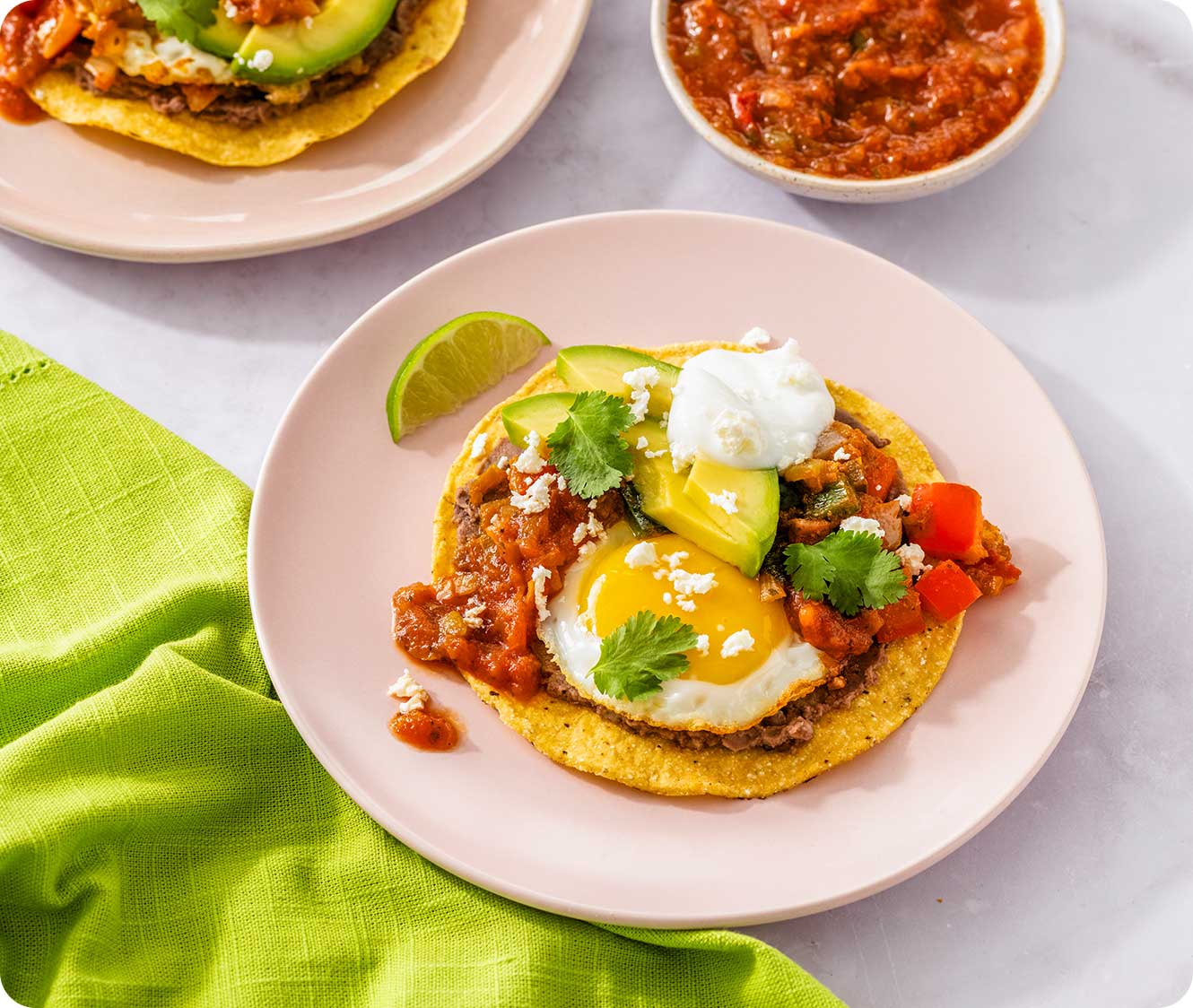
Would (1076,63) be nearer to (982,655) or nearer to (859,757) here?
(982,655)

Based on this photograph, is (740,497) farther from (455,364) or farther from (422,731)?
(422,731)

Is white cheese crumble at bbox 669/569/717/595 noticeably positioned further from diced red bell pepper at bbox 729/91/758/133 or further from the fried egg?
diced red bell pepper at bbox 729/91/758/133

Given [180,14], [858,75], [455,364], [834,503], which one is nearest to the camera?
[834,503]

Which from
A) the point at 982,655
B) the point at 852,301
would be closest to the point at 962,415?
the point at 852,301

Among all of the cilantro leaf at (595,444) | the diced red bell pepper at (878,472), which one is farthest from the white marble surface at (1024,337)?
the cilantro leaf at (595,444)

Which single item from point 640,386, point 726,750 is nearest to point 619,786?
point 726,750

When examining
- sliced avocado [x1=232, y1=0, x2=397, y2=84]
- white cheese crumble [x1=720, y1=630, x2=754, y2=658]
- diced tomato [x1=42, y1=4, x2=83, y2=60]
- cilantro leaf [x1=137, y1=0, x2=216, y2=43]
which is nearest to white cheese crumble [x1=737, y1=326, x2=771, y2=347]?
white cheese crumble [x1=720, y1=630, x2=754, y2=658]
